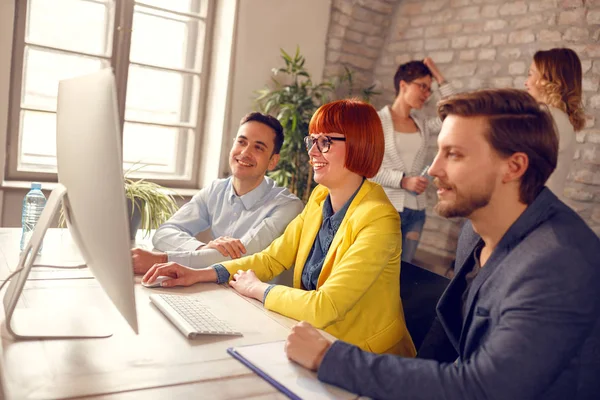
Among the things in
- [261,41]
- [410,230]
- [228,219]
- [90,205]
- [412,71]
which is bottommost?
[410,230]

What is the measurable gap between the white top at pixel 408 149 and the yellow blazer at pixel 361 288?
176cm

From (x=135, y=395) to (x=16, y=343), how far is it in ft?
1.06

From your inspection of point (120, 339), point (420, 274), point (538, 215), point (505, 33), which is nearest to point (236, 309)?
point (120, 339)

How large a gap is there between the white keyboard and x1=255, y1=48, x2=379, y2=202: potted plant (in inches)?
104

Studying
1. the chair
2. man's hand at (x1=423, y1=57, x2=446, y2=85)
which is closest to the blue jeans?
man's hand at (x1=423, y1=57, x2=446, y2=85)

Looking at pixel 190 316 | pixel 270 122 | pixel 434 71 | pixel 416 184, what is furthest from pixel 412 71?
pixel 190 316

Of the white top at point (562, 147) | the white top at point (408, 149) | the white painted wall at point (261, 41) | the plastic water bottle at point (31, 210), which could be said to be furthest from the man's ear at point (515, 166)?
the white painted wall at point (261, 41)

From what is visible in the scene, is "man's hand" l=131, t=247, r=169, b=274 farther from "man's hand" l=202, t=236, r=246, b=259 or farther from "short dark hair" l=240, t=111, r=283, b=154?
"short dark hair" l=240, t=111, r=283, b=154

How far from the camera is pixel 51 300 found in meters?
1.44

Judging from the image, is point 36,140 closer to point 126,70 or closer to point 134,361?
point 126,70

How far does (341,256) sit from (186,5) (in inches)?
124

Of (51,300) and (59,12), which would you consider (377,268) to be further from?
(59,12)

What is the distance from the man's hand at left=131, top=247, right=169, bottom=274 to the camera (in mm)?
1834

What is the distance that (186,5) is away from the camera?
4258 mm
